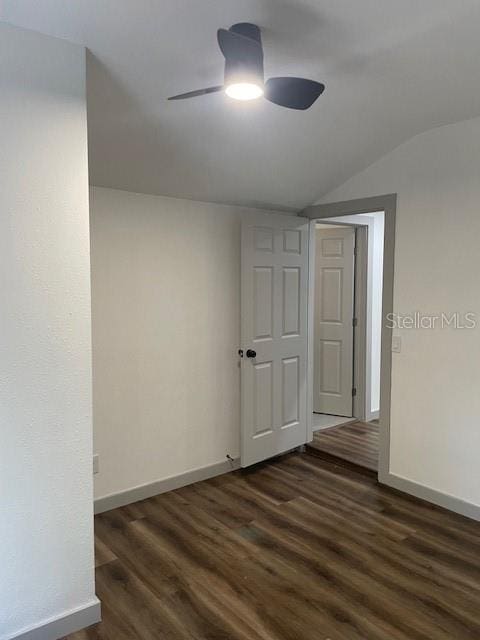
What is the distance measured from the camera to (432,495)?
3.34m

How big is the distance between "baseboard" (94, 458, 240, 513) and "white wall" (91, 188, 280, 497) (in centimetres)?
4

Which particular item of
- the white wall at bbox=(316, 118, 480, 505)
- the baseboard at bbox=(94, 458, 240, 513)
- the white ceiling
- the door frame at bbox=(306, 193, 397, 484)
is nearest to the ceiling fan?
the white ceiling

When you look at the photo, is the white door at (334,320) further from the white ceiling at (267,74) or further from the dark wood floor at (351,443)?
the white ceiling at (267,74)

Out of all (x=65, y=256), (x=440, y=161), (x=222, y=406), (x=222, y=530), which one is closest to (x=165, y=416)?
(x=222, y=406)

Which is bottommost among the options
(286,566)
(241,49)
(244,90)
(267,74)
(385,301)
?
(286,566)

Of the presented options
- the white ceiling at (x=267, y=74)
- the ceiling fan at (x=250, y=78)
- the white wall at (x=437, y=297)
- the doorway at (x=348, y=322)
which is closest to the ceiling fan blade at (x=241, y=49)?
the ceiling fan at (x=250, y=78)

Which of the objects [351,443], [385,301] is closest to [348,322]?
[351,443]

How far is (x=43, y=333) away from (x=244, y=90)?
48.0 inches

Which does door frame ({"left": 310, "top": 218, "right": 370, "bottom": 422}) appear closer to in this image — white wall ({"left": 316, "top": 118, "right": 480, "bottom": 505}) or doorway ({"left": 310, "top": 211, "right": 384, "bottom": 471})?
doorway ({"left": 310, "top": 211, "right": 384, "bottom": 471})

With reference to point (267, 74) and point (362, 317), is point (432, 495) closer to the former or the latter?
point (362, 317)

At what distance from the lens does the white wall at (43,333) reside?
6.15ft

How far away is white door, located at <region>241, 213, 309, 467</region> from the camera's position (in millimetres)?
3781

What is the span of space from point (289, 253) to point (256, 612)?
2635 millimetres

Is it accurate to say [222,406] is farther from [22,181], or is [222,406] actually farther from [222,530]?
[22,181]
